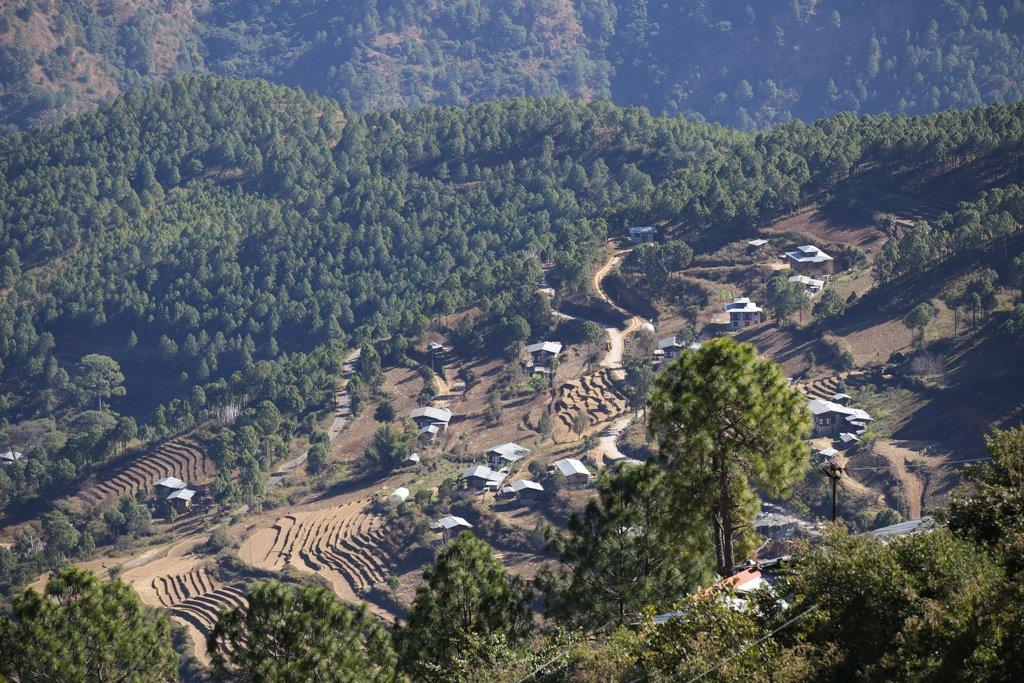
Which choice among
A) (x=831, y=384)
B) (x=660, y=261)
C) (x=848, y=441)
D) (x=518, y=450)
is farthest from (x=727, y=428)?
(x=660, y=261)

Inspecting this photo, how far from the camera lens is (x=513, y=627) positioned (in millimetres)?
29703

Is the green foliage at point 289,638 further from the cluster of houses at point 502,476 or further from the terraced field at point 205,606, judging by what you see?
the cluster of houses at point 502,476

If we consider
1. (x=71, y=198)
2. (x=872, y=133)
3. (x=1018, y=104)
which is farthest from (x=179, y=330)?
(x=1018, y=104)

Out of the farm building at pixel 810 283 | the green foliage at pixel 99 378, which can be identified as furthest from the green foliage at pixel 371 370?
the green foliage at pixel 99 378

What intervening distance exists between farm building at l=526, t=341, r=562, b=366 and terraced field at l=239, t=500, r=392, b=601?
17.3 metres

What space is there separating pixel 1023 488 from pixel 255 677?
16917 millimetres

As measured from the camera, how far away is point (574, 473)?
68812 millimetres

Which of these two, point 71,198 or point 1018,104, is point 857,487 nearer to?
point 1018,104

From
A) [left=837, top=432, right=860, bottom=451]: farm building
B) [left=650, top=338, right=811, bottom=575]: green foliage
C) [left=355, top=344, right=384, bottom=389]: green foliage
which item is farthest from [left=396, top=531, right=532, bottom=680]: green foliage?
[left=355, top=344, right=384, bottom=389]: green foliage

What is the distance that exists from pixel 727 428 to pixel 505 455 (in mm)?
47751

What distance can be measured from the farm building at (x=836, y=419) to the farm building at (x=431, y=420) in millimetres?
24789

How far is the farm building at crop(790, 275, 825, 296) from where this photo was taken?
8350 cm

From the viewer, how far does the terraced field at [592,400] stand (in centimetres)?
7769

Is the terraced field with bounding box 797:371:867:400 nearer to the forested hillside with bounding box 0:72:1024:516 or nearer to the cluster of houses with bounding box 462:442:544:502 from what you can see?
the cluster of houses with bounding box 462:442:544:502
